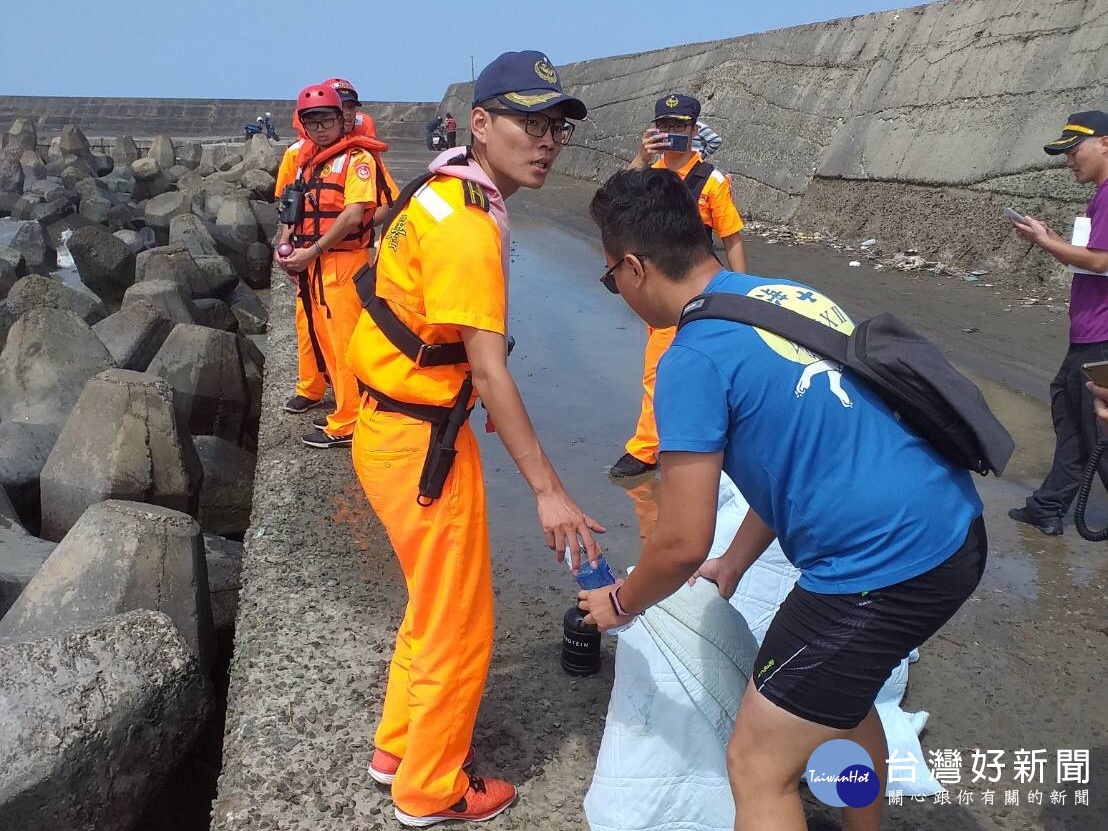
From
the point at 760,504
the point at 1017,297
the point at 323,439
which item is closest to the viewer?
the point at 760,504

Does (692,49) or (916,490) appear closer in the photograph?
(916,490)

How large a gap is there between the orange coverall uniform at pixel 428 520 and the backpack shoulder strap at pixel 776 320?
21.8 inches

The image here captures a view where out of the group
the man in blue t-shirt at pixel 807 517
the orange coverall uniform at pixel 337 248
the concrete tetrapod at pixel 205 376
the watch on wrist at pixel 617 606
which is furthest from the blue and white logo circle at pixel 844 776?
the concrete tetrapod at pixel 205 376

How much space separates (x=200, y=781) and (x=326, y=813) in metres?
1.49

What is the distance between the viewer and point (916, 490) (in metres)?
1.91

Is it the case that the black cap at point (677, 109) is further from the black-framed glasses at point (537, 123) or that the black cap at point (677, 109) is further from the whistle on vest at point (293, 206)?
the black-framed glasses at point (537, 123)

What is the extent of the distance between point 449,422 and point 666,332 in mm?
2691

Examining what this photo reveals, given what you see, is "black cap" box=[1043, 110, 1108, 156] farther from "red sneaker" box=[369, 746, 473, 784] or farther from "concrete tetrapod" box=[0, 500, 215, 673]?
"concrete tetrapod" box=[0, 500, 215, 673]

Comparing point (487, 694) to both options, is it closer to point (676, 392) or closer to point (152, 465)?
point (676, 392)

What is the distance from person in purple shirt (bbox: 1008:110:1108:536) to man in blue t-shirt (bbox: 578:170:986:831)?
2.67 m

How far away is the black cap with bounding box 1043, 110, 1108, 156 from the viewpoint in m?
4.25

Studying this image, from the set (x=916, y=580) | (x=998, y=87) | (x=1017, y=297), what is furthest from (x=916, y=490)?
(x=998, y=87)

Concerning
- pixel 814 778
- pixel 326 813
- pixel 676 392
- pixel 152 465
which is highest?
pixel 676 392

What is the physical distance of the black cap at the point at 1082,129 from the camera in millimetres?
4250
